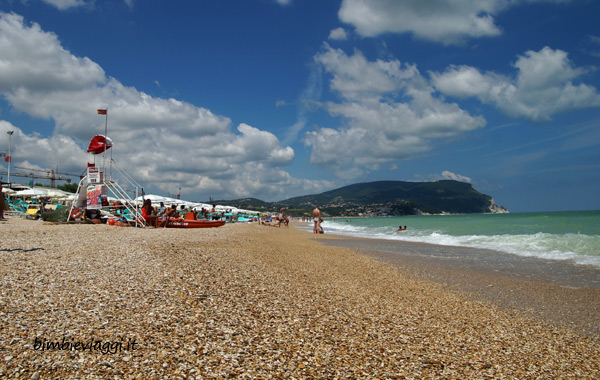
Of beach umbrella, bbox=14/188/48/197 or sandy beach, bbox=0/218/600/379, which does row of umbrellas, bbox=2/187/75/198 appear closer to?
beach umbrella, bbox=14/188/48/197

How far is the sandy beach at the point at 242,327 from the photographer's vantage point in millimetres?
3533

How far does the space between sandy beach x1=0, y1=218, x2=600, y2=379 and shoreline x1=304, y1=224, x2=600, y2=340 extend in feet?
0.85

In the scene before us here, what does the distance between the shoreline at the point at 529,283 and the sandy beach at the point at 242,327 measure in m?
0.26

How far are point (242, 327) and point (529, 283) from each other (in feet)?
27.9

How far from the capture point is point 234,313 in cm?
493

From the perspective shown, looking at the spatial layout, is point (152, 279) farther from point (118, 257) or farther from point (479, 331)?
point (479, 331)

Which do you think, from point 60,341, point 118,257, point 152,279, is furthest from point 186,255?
point 60,341

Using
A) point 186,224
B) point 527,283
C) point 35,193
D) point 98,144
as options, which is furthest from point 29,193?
point 527,283

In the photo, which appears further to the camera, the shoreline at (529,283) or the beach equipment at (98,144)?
the beach equipment at (98,144)

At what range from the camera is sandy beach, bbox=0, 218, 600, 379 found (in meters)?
3.53

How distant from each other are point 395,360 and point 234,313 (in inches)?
88.8

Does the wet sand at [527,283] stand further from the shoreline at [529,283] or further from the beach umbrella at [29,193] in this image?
the beach umbrella at [29,193]

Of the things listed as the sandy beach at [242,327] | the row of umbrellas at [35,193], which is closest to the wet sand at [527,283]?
the sandy beach at [242,327]

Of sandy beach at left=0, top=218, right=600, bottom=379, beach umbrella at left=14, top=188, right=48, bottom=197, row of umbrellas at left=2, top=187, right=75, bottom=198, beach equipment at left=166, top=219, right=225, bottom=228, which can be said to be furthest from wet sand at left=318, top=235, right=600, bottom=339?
row of umbrellas at left=2, top=187, right=75, bottom=198
